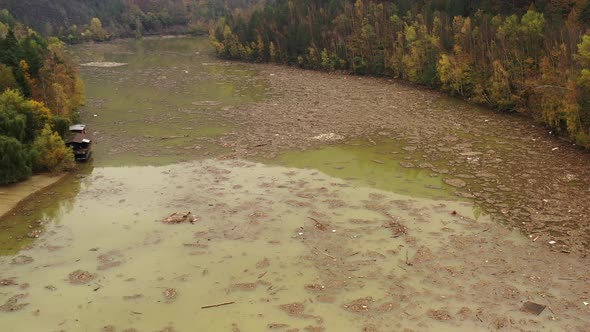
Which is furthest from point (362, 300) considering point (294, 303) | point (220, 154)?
point (220, 154)

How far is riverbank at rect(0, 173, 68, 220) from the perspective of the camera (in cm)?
2236

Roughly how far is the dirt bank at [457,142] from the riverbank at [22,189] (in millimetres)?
9157

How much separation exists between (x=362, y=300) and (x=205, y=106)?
101 ft

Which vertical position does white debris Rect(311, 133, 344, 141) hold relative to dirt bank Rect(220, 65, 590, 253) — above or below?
above

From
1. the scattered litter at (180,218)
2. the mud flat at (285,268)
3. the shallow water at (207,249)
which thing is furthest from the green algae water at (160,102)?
the scattered litter at (180,218)

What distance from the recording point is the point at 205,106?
43.3 m

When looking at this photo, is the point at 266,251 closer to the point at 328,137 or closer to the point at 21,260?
the point at 21,260

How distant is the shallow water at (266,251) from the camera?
1475 cm

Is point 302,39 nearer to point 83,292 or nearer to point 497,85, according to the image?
point 497,85

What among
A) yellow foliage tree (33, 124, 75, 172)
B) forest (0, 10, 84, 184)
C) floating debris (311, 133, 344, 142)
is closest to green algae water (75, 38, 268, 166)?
yellow foliage tree (33, 124, 75, 172)

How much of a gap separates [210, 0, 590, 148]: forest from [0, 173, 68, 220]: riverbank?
26.8m

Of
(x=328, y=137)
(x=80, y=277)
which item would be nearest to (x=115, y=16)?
(x=328, y=137)

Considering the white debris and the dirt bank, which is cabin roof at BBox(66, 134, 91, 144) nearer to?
the dirt bank

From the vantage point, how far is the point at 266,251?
60.2 ft
